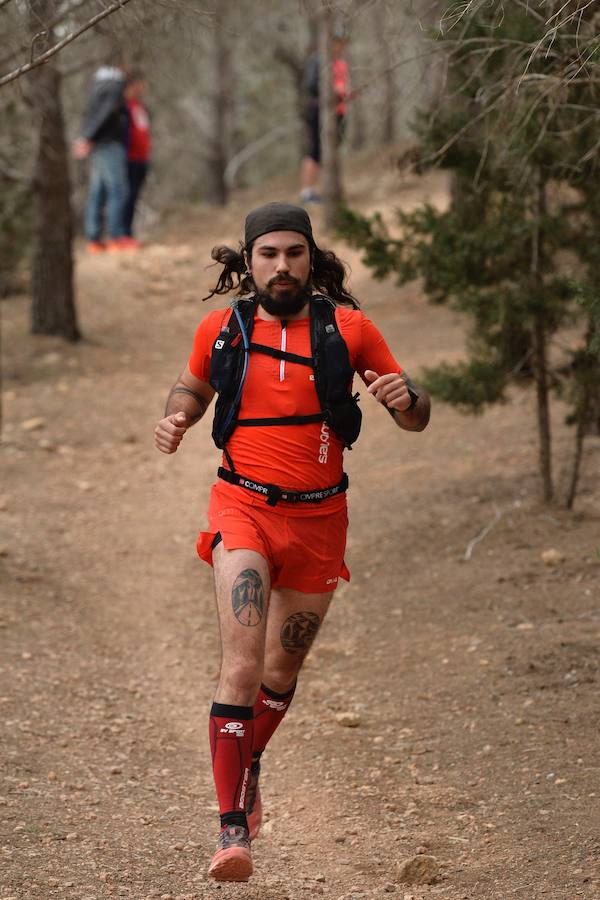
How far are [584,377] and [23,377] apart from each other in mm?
7084

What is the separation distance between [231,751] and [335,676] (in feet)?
9.30

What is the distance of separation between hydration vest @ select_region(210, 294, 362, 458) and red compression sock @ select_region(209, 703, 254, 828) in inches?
37.4

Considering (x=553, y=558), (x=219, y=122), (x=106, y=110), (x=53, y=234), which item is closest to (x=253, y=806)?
(x=553, y=558)

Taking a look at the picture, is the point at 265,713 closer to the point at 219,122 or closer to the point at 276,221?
the point at 276,221

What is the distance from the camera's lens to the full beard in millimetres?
4367

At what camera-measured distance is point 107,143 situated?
16.5 m

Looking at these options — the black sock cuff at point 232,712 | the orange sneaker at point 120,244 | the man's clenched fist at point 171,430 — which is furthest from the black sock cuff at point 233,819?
the orange sneaker at point 120,244

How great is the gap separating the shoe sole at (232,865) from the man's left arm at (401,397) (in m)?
1.53

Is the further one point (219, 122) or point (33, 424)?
point (219, 122)

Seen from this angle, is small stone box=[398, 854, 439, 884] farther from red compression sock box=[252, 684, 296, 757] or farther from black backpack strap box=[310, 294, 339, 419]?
black backpack strap box=[310, 294, 339, 419]

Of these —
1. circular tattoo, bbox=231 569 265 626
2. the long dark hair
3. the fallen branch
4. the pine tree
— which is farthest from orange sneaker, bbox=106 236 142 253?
circular tattoo, bbox=231 569 265 626

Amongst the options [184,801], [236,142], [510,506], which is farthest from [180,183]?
A: [184,801]

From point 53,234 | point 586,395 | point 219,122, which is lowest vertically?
point 586,395

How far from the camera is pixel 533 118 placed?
676 centimetres
